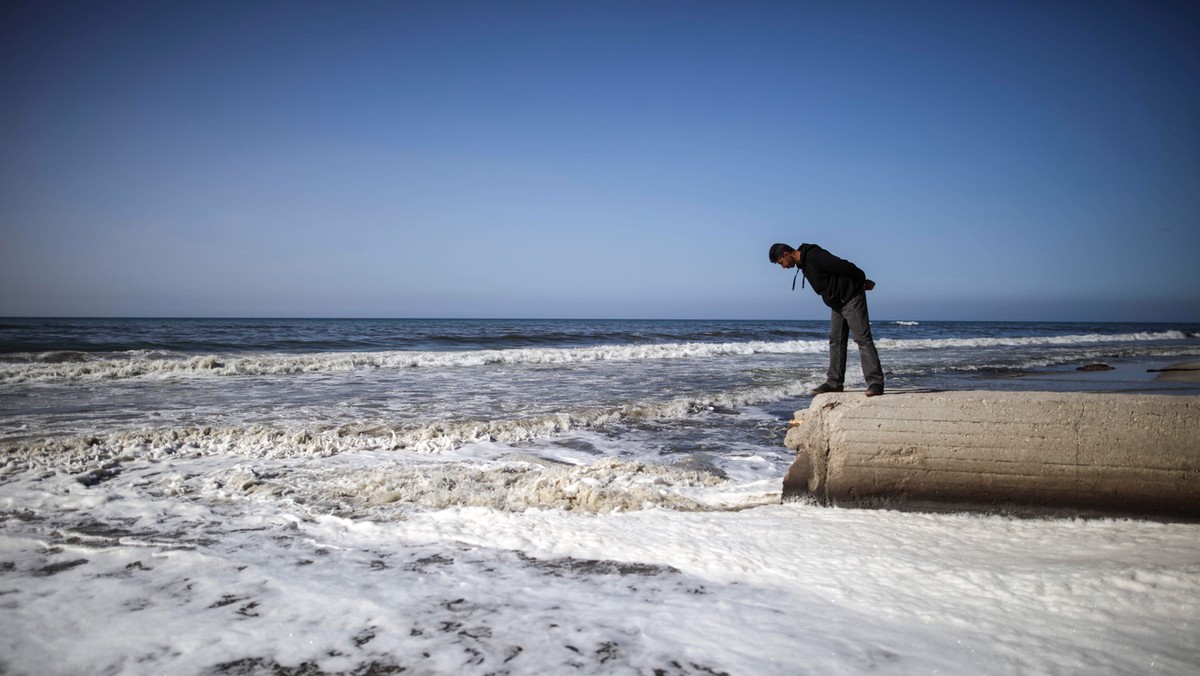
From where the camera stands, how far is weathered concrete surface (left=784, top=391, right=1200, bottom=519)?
3.52 m

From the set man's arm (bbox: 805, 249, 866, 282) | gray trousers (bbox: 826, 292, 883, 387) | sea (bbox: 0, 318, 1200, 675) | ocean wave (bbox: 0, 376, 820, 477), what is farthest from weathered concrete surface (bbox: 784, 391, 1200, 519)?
ocean wave (bbox: 0, 376, 820, 477)

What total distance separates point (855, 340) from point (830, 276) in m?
0.64

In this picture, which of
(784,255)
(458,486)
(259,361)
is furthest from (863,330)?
(259,361)

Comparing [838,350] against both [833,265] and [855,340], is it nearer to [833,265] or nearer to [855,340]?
[855,340]

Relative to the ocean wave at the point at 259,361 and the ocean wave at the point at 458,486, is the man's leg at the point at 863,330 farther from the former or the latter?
the ocean wave at the point at 259,361

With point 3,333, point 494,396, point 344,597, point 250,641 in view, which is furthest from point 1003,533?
point 3,333

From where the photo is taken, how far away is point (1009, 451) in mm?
3707

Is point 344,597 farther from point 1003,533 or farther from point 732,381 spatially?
point 732,381

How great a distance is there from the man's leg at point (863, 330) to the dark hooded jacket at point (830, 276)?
7cm

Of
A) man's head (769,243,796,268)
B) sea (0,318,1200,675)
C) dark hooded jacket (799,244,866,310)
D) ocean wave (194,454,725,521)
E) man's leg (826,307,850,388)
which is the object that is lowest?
ocean wave (194,454,725,521)

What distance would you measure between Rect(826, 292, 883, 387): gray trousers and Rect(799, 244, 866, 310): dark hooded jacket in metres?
0.09

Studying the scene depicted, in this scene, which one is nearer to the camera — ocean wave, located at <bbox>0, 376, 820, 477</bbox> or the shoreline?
ocean wave, located at <bbox>0, 376, 820, 477</bbox>

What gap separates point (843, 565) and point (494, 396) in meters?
8.01

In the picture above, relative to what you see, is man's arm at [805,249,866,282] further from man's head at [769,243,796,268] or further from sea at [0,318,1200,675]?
sea at [0,318,1200,675]
